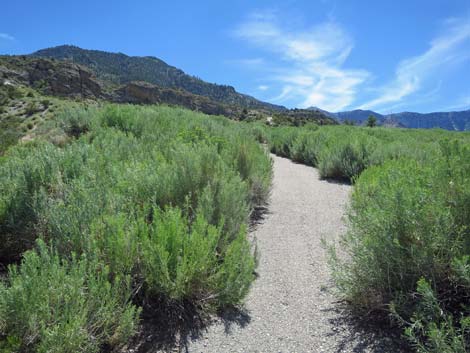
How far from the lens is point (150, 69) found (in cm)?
15650

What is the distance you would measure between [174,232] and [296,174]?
7627mm

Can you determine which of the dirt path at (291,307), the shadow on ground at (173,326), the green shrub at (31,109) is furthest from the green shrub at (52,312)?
the green shrub at (31,109)

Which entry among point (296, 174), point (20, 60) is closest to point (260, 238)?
point (296, 174)

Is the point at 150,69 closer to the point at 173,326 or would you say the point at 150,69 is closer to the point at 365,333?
the point at 173,326

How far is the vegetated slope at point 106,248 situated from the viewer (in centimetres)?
197

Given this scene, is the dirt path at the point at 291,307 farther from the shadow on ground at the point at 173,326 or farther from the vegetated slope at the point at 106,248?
the vegetated slope at the point at 106,248

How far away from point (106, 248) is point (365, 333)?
227cm

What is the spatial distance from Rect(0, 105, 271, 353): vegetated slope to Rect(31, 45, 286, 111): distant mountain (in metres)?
129

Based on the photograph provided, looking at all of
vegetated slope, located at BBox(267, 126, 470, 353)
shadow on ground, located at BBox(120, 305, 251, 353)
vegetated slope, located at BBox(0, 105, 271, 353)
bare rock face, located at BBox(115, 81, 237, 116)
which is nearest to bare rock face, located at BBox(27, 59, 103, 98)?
bare rock face, located at BBox(115, 81, 237, 116)

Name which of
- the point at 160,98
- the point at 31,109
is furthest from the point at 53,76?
the point at 31,109

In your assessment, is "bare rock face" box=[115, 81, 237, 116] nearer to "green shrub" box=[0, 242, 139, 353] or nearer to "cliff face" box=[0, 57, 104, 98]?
"cliff face" box=[0, 57, 104, 98]

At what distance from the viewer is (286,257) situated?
13.5 ft

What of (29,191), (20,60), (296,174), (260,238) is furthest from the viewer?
(20,60)

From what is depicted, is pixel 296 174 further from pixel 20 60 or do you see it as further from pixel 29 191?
pixel 20 60
